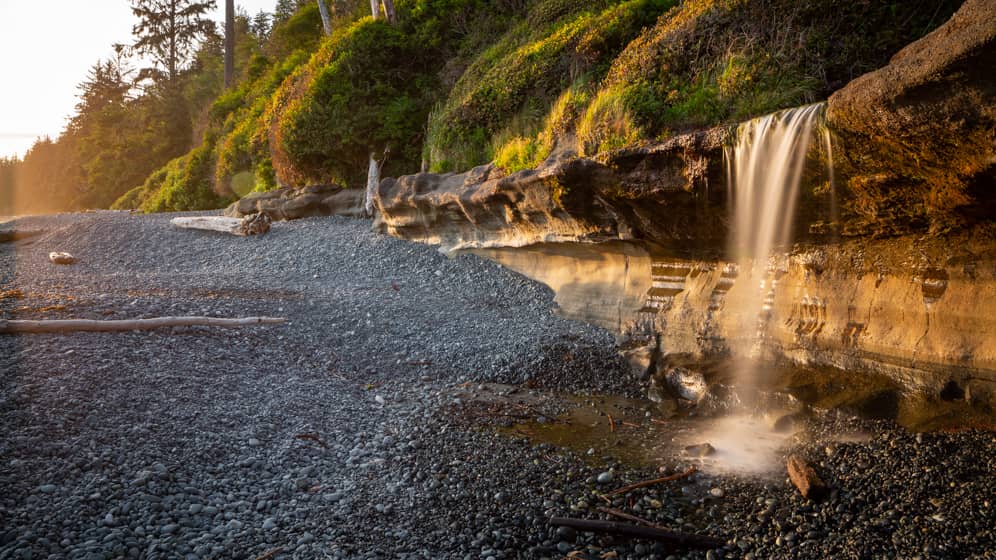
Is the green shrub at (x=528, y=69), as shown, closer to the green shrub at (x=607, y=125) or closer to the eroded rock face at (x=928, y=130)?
the green shrub at (x=607, y=125)

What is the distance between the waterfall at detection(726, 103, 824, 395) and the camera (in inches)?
235

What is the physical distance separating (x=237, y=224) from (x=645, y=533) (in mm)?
14916

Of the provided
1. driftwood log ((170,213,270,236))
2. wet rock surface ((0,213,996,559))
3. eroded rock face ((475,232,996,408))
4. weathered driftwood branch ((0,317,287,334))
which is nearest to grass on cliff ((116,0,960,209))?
eroded rock face ((475,232,996,408))

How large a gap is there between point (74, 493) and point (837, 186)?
7357mm

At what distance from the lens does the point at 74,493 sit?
4.11 meters

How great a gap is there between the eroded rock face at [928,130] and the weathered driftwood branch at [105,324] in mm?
7857

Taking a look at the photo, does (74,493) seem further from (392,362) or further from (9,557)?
(392,362)

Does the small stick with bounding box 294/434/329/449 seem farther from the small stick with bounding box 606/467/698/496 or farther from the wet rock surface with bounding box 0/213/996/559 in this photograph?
the small stick with bounding box 606/467/698/496

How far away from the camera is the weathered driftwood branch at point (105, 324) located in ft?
21.2

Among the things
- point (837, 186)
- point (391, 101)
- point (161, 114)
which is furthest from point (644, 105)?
point (161, 114)

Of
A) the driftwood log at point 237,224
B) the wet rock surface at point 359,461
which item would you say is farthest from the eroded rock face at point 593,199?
the driftwood log at point 237,224

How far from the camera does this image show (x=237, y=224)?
625 inches

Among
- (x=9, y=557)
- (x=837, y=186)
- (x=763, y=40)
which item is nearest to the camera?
(x=9, y=557)

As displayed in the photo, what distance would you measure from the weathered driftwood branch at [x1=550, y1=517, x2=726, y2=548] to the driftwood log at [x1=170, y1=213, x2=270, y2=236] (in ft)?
46.0
